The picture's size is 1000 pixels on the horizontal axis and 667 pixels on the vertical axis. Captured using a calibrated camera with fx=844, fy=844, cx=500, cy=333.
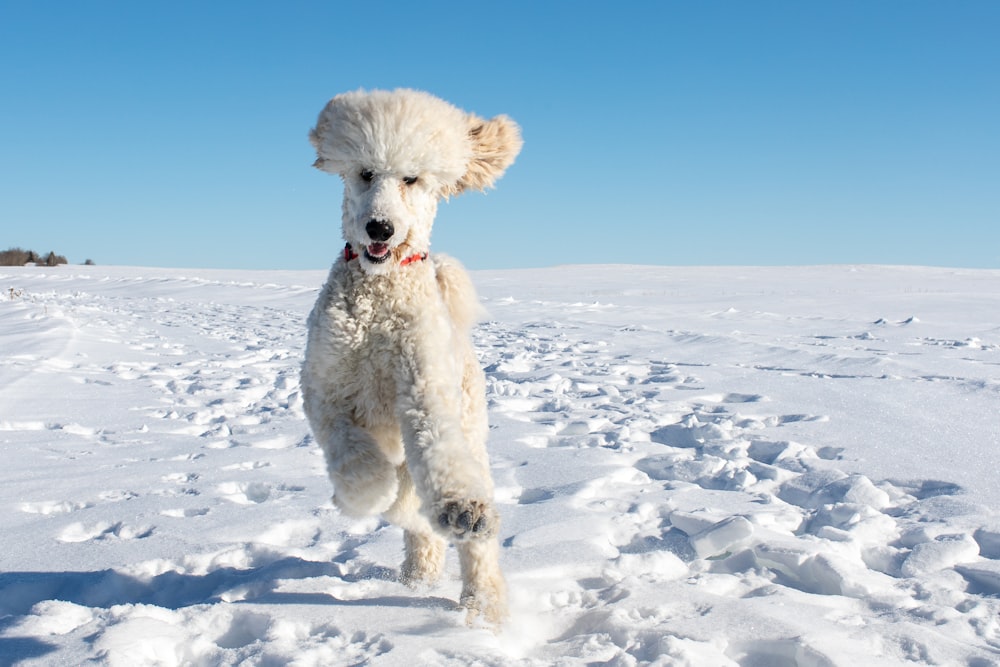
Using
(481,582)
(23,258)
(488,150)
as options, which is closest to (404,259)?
(488,150)

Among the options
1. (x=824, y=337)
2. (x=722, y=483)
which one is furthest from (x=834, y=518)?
(x=824, y=337)

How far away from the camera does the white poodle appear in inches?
104

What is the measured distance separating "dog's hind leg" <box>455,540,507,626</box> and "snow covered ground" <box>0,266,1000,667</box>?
99 mm

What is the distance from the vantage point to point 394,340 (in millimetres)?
2785

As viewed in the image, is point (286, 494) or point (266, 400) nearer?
point (286, 494)

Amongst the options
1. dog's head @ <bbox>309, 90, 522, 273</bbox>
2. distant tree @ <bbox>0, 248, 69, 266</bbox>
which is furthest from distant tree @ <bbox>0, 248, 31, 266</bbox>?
dog's head @ <bbox>309, 90, 522, 273</bbox>

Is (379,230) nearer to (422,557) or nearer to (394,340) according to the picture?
(394,340)

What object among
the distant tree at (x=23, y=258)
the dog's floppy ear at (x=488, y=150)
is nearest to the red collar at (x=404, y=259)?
the dog's floppy ear at (x=488, y=150)

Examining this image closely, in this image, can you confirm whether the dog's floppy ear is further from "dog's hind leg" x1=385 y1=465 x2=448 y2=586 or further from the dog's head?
"dog's hind leg" x1=385 y1=465 x2=448 y2=586

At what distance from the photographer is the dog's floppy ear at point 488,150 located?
318 centimetres

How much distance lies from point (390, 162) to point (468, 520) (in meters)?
1.24

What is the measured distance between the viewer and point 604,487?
4.28 meters

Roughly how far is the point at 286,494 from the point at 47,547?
3.66ft

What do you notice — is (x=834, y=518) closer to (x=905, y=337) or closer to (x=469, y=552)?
(x=469, y=552)
